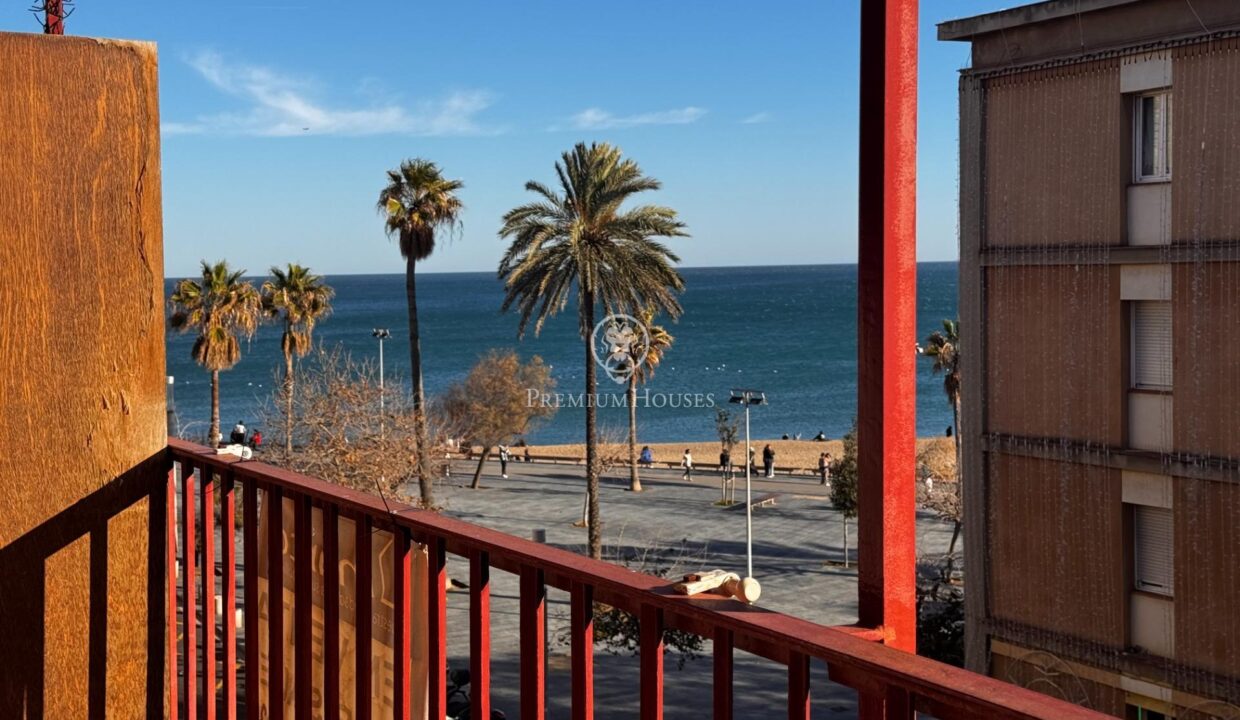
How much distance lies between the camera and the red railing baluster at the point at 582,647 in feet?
4.94

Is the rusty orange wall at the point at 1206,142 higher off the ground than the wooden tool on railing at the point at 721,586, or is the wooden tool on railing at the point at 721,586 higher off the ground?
the rusty orange wall at the point at 1206,142

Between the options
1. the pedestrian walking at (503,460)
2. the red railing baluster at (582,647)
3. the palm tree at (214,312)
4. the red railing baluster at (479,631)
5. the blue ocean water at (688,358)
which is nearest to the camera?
the red railing baluster at (582,647)

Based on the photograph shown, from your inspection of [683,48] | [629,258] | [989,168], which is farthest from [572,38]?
[989,168]

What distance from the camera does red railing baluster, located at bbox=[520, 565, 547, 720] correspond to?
161 cm

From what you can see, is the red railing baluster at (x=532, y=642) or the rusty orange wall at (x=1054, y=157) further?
the rusty orange wall at (x=1054, y=157)

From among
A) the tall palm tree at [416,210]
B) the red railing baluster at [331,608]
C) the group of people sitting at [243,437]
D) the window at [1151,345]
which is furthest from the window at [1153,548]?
the tall palm tree at [416,210]

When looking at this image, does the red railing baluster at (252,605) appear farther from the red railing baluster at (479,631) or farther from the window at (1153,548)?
the window at (1153,548)

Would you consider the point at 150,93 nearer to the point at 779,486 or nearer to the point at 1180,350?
the point at 1180,350

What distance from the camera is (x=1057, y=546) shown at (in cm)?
Result: 1495

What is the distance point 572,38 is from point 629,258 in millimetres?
88092

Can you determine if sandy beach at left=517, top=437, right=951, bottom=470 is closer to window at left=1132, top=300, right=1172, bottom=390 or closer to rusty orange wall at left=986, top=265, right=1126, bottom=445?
rusty orange wall at left=986, top=265, right=1126, bottom=445

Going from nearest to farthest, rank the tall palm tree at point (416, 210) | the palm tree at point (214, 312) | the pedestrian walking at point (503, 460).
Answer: the tall palm tree at point (416, 210) → the palm tree at point (214, 312) → the pedestrian walking at point (503, 460)

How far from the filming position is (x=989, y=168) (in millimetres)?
15320

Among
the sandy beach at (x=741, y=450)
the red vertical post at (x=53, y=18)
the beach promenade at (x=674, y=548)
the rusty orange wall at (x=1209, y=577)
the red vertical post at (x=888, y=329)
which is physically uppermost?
the red vertical post at (x=53, y=18)
